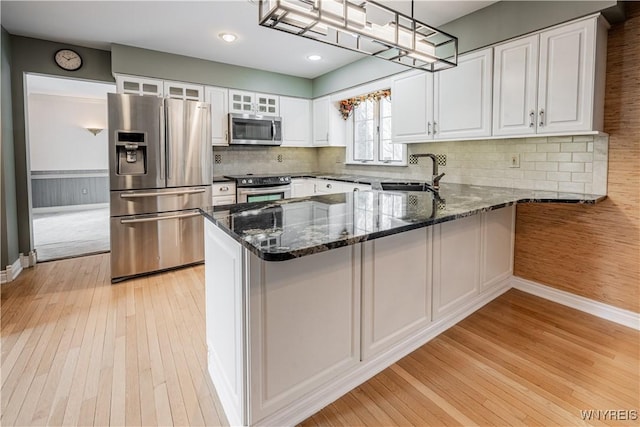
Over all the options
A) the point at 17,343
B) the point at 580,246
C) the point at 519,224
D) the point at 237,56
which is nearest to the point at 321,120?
the point at 237,56

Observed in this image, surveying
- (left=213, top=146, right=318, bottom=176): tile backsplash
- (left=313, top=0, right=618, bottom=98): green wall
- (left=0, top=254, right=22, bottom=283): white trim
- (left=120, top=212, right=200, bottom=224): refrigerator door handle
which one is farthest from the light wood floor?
(left=213, top=146, right=318, bottom=176): tile backsplash

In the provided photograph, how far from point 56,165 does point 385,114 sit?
7.49 metres

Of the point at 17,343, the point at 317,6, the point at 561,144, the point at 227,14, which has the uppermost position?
the point at 227,14

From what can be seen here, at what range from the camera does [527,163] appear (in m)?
2.98

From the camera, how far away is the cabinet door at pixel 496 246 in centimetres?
271

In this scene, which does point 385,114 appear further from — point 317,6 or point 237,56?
point 317,6

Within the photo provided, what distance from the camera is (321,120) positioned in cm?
517

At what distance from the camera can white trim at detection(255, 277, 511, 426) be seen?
5.08ft

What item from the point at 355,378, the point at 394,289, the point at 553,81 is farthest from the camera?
the point at 553,81

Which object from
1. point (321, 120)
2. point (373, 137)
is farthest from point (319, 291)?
point (321, 120)

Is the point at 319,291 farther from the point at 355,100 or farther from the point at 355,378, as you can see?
the point at 355,100

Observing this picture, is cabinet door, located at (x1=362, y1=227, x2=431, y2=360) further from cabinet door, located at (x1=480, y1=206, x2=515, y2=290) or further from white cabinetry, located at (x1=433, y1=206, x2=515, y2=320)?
cabinet door, located at (x1=480, y1=206, x2=515, y2=290)

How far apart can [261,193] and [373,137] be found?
170 centimetres

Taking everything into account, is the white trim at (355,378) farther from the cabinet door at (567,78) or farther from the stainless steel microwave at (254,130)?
the stainless steel microwave at (254,130)
